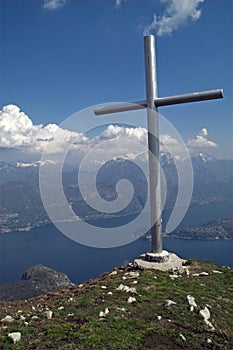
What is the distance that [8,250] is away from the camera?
139625 mm

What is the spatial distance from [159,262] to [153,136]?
4106 mm

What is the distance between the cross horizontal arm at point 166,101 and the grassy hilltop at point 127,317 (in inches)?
213

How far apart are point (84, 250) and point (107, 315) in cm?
13186

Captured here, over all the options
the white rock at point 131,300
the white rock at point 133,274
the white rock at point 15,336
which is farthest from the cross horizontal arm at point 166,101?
the white rock at point 15,336

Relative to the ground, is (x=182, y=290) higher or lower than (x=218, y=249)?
higher

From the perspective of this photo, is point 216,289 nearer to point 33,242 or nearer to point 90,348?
point 90,348

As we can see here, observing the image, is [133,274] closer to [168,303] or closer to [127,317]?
[168,303]

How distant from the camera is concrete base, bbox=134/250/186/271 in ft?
30.9

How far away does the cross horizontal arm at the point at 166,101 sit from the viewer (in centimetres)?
909

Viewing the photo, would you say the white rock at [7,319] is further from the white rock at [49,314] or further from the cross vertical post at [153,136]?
the cross vertical post at [153,136]

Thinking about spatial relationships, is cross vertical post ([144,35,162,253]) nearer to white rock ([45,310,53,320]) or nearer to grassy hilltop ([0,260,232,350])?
grassy hilltop ([0,260,232,350])

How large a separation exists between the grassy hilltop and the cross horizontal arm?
213 inches

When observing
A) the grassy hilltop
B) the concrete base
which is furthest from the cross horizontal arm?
the grassy hilltop

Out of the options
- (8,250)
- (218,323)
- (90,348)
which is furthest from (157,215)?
(8,250)
